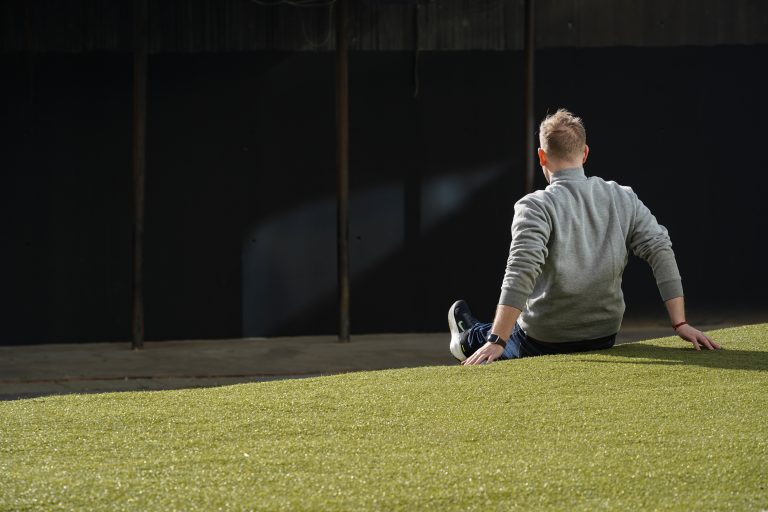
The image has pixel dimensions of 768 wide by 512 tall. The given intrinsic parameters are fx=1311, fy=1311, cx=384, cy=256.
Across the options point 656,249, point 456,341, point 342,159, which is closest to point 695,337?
point 656,249

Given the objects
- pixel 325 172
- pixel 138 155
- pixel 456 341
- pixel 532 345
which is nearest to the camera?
pixel 532 345

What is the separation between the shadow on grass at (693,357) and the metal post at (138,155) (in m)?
4.90

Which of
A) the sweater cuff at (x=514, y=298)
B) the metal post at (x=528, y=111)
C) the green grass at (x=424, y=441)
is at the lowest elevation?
the green grass at (x=424, y=441)

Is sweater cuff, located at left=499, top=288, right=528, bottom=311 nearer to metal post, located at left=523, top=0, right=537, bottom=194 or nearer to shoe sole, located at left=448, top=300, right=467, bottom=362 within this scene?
shoe sole, located at left=448, top=300, right=467, bottom=362

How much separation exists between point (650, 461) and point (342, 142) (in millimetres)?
6393

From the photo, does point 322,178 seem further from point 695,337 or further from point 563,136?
point 695,337

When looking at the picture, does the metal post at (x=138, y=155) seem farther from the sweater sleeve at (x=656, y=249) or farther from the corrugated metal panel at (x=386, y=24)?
the sweater sleeve at (x=656, y=249)

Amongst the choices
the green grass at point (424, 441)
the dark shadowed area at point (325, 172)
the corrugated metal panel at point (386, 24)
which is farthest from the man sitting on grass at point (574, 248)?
the corrugated metal panel at point (386, 24)

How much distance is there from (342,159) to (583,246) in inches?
193

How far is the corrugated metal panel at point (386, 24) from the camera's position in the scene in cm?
975

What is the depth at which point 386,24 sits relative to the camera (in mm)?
10109

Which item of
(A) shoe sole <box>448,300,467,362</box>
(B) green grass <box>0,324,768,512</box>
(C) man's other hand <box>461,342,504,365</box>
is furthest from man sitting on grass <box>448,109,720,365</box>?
(A) shoe sole <box>448,300,467,362</box>

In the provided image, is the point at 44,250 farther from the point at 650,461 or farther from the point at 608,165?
the point at 650,461

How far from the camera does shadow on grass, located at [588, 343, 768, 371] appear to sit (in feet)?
15.3
